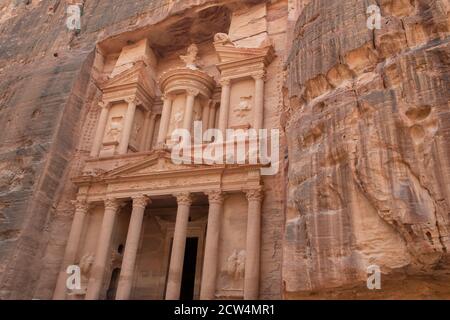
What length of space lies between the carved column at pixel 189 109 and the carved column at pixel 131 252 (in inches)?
135

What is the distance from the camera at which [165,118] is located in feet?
53.9

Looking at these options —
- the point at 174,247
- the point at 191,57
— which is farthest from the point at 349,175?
the point at 191,57

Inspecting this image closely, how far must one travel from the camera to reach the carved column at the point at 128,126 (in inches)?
644

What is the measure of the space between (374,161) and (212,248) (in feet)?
19.7

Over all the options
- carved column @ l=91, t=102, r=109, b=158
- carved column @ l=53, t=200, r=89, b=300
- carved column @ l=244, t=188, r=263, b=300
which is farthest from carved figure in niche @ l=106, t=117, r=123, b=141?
carved column @ l=244, t=188, r=263, b=300

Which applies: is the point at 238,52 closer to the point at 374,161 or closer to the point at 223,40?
the point at 223,40

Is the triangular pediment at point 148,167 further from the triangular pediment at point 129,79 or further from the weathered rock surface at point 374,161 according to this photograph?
the weathered rock surface at point 374,161

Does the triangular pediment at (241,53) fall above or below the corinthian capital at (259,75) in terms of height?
above

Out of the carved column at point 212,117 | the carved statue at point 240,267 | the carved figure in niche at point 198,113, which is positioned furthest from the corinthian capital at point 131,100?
the carved statue at point 240,267

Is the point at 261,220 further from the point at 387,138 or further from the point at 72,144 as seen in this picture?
the point at 72,144

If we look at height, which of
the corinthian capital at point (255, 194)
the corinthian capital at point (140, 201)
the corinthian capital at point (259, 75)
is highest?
the corinthian capital at point (259, 75)
